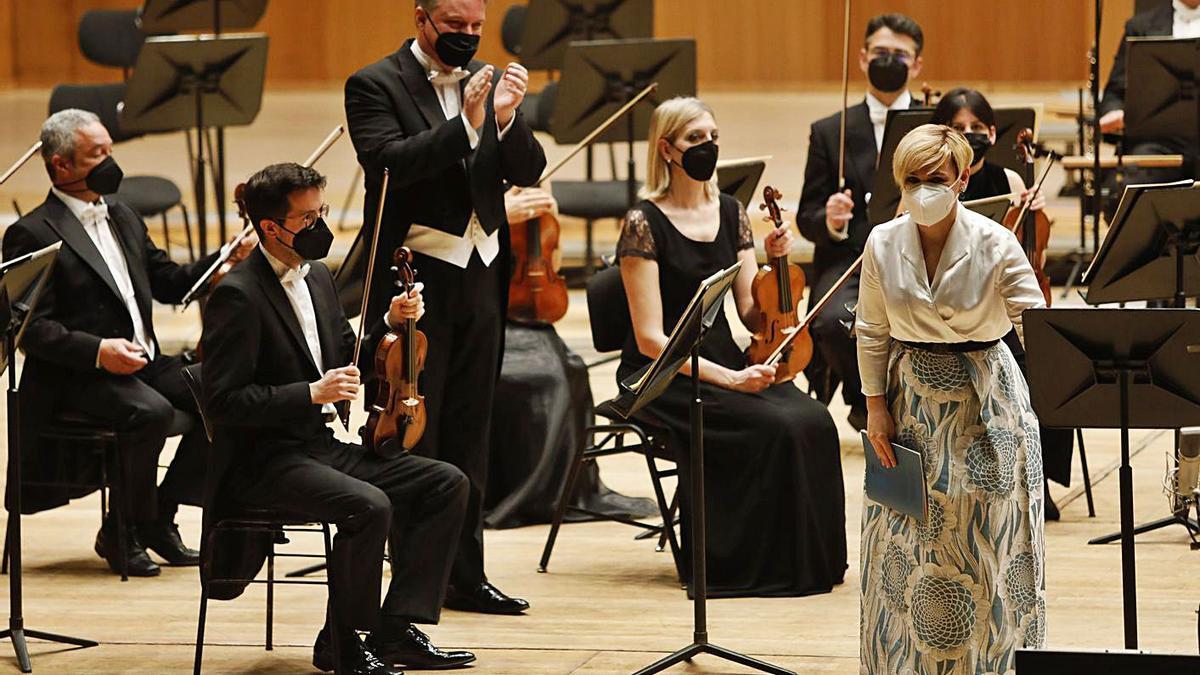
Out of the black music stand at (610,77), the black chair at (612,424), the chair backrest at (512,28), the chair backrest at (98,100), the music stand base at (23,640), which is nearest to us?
the music stand base at (23,640)

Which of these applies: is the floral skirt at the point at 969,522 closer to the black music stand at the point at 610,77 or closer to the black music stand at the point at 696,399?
the black music stand at the point at 696,399

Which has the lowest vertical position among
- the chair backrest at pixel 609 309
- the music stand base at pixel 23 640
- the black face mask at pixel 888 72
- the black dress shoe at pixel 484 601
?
the black dress shoe at pixel 484 601

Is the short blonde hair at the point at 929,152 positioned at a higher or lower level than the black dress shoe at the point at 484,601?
higher

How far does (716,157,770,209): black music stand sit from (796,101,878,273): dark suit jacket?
0.41 meters

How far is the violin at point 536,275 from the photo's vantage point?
5008mm

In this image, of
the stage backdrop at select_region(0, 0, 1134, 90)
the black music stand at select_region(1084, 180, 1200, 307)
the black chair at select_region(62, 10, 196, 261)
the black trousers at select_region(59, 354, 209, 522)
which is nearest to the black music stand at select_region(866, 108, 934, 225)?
the black music stand at select_region(1084, 180, 1200, 307)

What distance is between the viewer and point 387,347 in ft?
12.0

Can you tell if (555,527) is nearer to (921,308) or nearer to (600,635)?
(600,635)

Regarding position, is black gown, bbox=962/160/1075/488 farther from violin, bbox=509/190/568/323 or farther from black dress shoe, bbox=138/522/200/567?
black dress shoe, bbox=138/522/200/567

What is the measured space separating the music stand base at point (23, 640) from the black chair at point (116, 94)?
10.1 feet

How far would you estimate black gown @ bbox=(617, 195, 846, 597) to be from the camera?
14.4ft

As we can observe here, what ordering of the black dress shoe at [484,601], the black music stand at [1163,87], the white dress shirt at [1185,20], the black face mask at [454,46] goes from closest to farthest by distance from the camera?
the black face mask at [454,46]
the black dress shoe at [484,601]
the black music stand at [1163,87]
the white dress shirt at [1185,20]

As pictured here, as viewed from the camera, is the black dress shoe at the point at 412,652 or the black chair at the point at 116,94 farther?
the black chair at the point at 116,94

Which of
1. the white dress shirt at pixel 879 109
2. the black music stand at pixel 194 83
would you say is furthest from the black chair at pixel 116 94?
the white dress shirt at pixel 879 109
